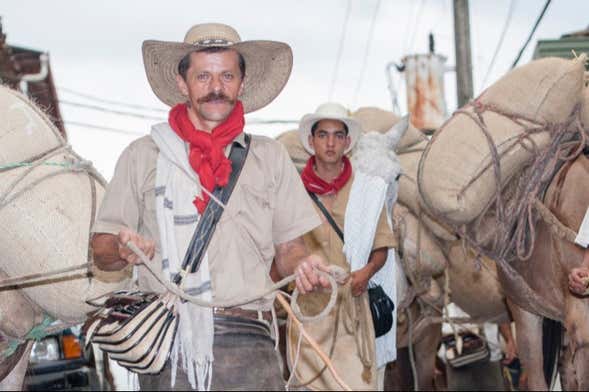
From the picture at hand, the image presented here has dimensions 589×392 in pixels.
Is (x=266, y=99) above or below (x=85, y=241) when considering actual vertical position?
above

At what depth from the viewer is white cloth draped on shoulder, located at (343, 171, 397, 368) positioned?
25.2 feet

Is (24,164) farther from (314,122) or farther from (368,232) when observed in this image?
(314,122)

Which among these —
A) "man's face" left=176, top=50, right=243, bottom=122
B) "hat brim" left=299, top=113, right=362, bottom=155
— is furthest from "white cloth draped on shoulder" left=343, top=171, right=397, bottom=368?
"man's face" left=176, top=50, right=243, bottom=122

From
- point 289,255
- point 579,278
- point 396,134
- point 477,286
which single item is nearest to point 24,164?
point 289,255

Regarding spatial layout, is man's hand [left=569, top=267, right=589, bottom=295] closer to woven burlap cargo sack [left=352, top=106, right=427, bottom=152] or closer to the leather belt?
the leather belt

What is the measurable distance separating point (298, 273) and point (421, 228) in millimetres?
5366

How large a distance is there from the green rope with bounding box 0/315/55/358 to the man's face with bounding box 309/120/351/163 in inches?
99.9

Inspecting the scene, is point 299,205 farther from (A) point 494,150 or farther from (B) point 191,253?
(A) point 494,150

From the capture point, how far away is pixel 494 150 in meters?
7.00

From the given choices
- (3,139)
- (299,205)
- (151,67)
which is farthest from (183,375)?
(3,139)

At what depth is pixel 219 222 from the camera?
472 cm

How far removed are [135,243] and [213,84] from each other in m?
0.89

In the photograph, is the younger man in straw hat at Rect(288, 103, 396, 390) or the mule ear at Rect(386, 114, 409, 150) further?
the mule ear at Rect(386, 114, 409, 150)

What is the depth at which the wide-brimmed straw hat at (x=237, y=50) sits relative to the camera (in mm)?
4969
